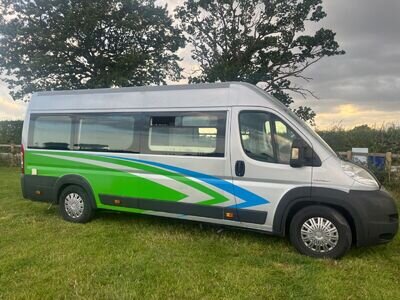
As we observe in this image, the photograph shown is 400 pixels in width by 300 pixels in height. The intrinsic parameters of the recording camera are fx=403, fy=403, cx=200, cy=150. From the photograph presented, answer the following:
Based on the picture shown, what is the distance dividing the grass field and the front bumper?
385 millimetres

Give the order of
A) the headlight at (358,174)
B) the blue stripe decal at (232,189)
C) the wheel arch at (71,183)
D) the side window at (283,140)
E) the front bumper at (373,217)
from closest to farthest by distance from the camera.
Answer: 1. the front bumper at (373,217)
2. the headlight at (358,174)
3. the side window at (283,140)
4. the blue stripe decal at (232,189)
5. the wheel arch at (71,183)

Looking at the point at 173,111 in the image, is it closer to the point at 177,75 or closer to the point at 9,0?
the point at 177,75

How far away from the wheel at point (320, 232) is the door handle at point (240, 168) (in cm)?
99

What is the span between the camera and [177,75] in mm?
27859

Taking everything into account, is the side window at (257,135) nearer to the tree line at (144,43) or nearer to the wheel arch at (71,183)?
the wheel arch at (71,183)

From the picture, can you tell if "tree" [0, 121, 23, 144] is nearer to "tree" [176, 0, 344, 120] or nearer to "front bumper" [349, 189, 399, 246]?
"tree" [176, 0, 344, 120]

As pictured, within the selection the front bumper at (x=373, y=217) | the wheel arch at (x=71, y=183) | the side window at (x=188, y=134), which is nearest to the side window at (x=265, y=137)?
the side window at (x=188, y=134)

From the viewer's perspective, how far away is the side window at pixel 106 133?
718 centimetres

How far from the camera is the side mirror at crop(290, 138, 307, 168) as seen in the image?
561cm

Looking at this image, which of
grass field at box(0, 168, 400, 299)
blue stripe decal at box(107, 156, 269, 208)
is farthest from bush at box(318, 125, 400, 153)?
blue stripe decal at box(107, 156, 269, 208)

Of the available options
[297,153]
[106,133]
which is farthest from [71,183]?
[297,153]

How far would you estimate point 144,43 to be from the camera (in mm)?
26719

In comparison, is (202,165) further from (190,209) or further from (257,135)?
(257,135)

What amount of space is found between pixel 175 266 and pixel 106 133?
3.16 meters
